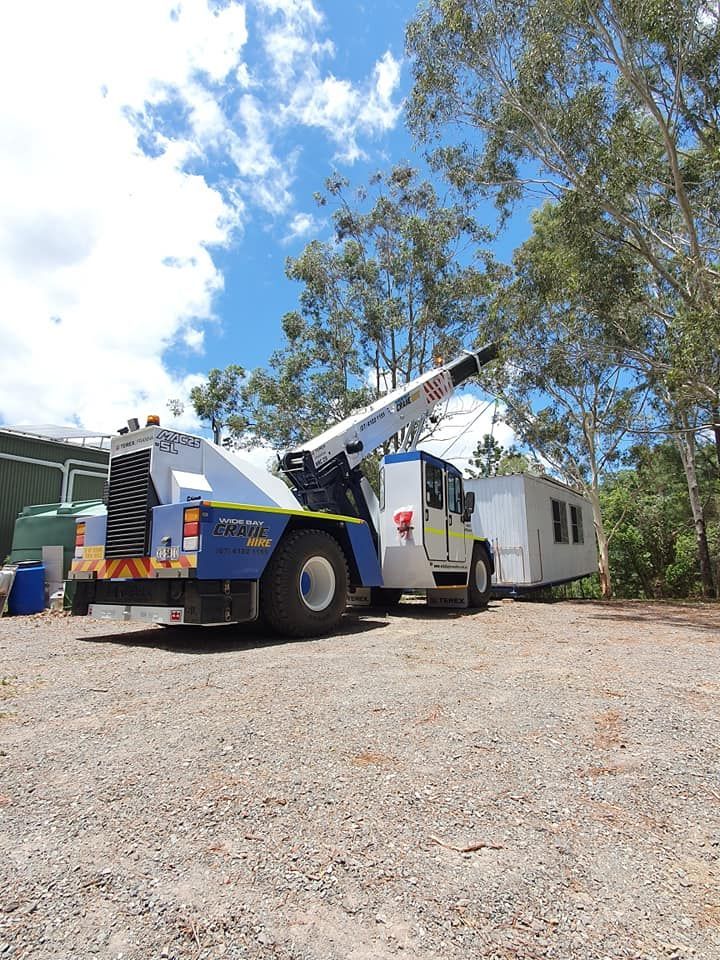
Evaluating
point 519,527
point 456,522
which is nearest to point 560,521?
point 519,527

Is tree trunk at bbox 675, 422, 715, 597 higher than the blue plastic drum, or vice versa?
tree trunk at bbox 675, 422, 715, 597

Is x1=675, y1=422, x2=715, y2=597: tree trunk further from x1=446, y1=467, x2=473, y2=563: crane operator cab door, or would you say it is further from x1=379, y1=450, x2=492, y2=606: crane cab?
x1=379, y1=450, x2=492, y2=606: crane cab

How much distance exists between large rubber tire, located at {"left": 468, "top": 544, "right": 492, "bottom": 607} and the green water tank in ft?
23.4

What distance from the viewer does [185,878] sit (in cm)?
201

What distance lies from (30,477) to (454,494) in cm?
1093

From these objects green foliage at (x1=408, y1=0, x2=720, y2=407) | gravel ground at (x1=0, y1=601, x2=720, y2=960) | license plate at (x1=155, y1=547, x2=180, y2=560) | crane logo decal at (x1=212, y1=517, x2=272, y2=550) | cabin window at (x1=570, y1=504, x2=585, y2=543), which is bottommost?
gravel ground at (x1=0, y1=601, x2=720, y2=960)

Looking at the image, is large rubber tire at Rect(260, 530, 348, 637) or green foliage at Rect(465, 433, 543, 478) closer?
large rubber tire at Rect(260, 530, 348, 637)

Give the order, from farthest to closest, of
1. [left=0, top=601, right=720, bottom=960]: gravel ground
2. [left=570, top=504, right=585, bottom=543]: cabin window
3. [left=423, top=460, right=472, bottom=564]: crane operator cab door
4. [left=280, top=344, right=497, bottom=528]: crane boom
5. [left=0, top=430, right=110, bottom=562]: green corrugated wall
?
[left=570, top=504, right=585, bottom=543]: cabin window, [left=0, top=430, right=110, bottom=562]: green corrugated wall, [left=423, top=460, right=472, bottom=564]: crane operator cab door, [left=280, top=344, right=497, bottom=528]: crane boom, [left=0, top=601, right=720, bottom=960]: gravel ground

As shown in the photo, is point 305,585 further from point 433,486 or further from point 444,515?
point 444,515

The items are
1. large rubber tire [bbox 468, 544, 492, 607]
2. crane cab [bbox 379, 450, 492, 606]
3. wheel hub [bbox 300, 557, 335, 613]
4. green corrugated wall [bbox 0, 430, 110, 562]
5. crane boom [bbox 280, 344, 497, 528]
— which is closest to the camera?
wheel hub [bbox 300, 557, 335, 613]

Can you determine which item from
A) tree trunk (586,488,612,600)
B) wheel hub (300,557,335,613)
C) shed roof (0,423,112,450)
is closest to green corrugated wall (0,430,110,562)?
shed roof (0,423,112,450)

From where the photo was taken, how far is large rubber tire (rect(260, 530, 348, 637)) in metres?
6.65

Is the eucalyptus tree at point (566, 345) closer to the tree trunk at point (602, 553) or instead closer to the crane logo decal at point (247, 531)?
the tree trunk at point (602, 553)

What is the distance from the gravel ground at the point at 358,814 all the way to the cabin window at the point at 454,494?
18.4ft
